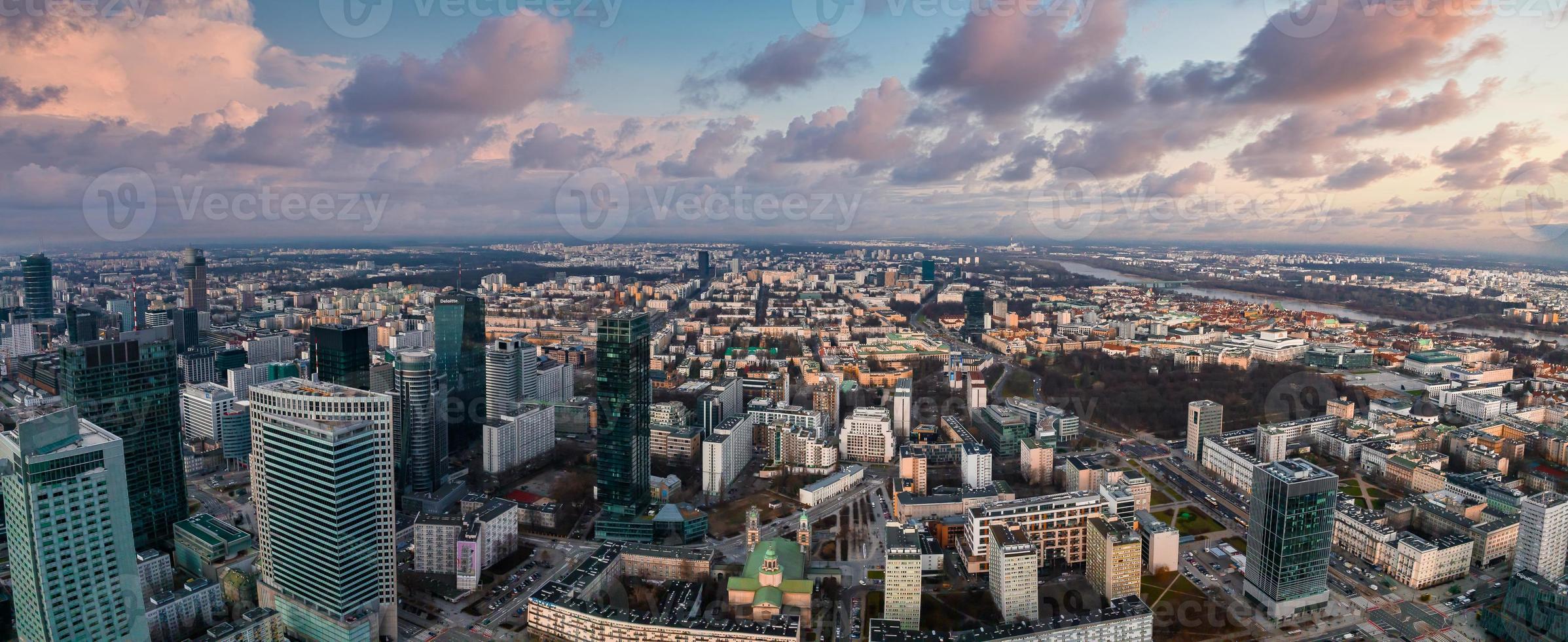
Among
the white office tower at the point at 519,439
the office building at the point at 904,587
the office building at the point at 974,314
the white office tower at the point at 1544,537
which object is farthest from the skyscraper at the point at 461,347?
the white office tower at the point at 1544,537

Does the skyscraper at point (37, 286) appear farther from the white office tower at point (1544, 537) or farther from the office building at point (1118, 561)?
the white office tower at point (1544, 537)

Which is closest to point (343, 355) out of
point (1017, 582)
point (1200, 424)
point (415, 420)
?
point (415, 420)

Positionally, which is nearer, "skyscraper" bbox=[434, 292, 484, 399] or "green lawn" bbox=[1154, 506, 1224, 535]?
"green lawn" bbox=[1154, 506, 1224, 535]

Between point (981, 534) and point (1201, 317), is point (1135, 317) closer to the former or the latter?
point (1201, 317)

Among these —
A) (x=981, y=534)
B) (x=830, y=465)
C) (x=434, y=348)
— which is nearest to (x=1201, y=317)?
(x=830, y=465)

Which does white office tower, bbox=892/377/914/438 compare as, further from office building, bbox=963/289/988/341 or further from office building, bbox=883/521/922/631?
office building, bbox=963/289/988/341

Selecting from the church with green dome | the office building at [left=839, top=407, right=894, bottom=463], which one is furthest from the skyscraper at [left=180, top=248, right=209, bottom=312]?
the church with green dome

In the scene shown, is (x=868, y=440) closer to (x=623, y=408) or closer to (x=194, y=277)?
(x=623, y=408)

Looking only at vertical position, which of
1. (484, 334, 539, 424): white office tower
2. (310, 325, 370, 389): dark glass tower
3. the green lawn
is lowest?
the green lawn
